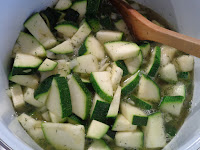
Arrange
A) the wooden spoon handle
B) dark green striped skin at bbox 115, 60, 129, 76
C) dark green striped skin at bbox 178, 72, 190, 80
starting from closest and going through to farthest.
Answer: the wooden spoon handle
dark green striped skin at bbox 115, 60, 129, 76
dark green striped skin at bbox 178, 72, 190, 80

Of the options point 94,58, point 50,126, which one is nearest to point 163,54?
point 94,58

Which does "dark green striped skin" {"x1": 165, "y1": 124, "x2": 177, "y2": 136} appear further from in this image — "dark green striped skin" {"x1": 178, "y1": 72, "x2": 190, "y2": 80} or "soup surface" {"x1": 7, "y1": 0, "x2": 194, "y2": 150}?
"dark green striped skin" {"x1": 178, "y1": 72, "x2": 190, "y2": 80}

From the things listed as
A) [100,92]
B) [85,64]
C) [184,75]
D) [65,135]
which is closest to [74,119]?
[65,135]

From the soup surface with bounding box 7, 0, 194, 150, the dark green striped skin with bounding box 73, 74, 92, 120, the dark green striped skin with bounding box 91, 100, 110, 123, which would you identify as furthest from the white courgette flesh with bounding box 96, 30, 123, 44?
the dark green striped skin with bounding box 91, 100, 110, 123

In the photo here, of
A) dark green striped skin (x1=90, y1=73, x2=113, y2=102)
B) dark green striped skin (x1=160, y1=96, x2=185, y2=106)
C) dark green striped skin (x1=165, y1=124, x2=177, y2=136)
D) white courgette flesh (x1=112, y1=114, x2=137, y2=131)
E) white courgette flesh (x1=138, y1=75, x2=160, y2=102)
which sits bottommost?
dark green striped skin (x1=165, y1=124, x2=177, y2=136)

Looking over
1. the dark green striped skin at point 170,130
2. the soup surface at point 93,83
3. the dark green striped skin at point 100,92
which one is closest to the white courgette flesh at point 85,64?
the soup surface at point 93,83

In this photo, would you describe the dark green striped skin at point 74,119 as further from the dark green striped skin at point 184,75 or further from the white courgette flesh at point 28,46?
the dark green striped skin at point 184,75

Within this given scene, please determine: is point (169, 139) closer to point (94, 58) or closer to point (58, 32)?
point (94, 58)

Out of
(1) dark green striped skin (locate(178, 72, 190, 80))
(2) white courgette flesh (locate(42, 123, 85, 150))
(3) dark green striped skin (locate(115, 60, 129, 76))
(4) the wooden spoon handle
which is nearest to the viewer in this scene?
(2) white courgette flesh (locate(42, 123, 85, 150))
